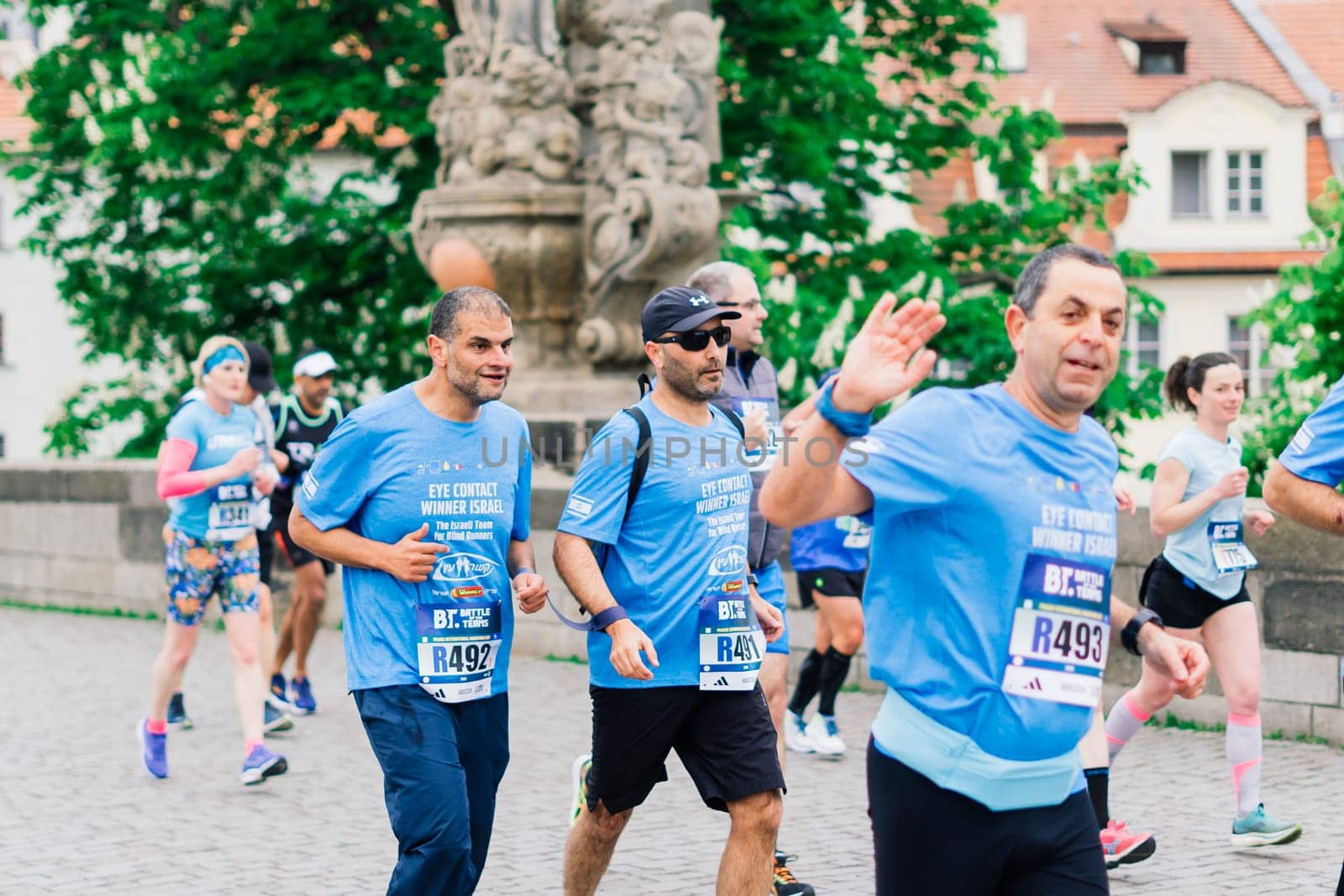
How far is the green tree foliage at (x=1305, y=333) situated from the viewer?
13039mm

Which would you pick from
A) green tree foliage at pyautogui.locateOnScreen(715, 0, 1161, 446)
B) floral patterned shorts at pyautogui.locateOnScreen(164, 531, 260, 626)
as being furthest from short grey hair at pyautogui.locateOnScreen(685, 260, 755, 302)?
green tree foliage at pyautogui.locateOnScreen(715, 0, 1161, 446)

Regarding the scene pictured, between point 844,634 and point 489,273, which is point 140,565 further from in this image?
point 844,634

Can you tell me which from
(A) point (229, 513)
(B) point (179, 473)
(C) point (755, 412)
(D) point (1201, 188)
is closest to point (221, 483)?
(B) point (179, 473)

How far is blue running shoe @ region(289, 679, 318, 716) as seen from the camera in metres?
11.6

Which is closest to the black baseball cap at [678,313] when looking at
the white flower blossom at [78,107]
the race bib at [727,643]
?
the race bib at [727,643]

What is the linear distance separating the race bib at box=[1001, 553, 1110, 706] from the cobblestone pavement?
3.23m

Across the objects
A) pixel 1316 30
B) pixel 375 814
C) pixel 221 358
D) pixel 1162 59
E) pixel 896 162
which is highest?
pixel 1316 30

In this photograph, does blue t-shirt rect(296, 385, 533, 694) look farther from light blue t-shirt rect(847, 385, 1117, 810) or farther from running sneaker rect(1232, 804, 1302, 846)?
running sneaker rect(1232, 804, 1302, 846)

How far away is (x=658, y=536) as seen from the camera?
6062 mm

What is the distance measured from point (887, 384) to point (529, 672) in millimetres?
9545

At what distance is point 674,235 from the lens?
14.3 metres

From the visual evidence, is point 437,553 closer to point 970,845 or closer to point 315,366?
point 970,845


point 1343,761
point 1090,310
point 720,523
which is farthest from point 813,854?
point 1090,310

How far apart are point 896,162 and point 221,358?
41.9ft
